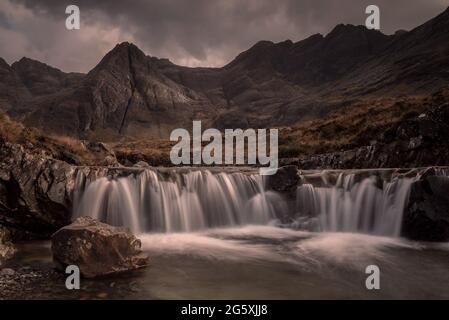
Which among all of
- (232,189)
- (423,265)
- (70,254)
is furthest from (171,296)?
(232,189)

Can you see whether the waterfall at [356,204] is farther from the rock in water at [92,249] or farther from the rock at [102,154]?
the rock at [102,154]

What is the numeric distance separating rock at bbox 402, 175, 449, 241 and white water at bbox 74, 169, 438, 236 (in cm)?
47

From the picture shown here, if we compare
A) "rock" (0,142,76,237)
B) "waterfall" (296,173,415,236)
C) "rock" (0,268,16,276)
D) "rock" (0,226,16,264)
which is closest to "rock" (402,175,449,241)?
"waterfall" (296,173,415,236)

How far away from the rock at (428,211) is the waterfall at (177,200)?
22.3 ft

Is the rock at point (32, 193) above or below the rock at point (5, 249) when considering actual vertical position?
above

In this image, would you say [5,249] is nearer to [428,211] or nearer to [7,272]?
[7,272]

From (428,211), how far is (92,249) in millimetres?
14318

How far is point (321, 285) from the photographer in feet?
35.6

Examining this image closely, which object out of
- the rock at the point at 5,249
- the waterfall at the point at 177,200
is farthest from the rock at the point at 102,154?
the rock at the point at 5,249

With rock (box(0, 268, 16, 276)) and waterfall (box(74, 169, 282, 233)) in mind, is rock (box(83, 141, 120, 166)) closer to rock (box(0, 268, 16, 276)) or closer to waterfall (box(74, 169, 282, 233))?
waterfall (box(74, 169, 282, 233))

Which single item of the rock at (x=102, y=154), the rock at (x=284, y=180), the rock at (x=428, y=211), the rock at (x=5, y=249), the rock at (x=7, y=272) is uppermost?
the rock at (x=102, y=154)

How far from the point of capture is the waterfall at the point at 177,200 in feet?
56.9
